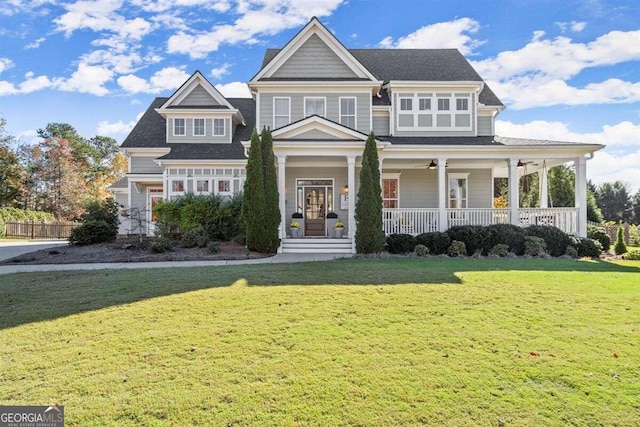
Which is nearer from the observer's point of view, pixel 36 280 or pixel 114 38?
pixel 36 280

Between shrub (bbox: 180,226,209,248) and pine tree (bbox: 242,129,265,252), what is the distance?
1.87 m

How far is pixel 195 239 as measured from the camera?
13500mm

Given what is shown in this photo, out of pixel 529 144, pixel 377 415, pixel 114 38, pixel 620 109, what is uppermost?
pixel 114 38

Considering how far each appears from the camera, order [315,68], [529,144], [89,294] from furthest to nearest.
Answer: [315,68], [529,144], [89,294]

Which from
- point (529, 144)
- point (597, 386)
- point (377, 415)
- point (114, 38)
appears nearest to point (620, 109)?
point (529, 144)

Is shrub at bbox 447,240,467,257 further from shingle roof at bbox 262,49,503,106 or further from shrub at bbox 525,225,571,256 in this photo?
shingle roof at bbox 262,49,503,106

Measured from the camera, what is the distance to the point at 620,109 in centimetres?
2177

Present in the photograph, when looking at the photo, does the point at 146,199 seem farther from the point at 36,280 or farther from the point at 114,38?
the point at 36,280

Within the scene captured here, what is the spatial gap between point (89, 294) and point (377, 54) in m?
18.0

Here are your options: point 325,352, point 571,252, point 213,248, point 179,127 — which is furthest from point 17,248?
point 571,252

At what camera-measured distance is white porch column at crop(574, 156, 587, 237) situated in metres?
13.9

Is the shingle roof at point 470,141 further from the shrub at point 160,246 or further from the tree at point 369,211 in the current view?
the shrub at point 160,246

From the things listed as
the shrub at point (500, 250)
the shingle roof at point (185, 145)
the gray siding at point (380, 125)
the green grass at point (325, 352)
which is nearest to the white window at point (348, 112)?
the gray siding at point (380, 125)

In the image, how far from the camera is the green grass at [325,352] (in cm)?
297
